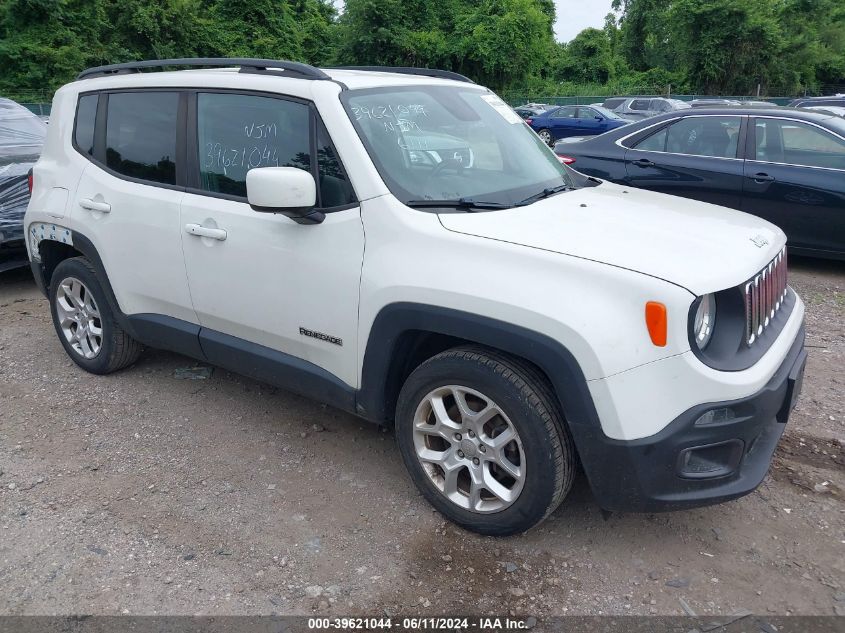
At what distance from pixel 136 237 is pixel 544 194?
221 cm

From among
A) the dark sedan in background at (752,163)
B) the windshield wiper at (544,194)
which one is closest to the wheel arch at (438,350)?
the windshield wiper at (544,194)

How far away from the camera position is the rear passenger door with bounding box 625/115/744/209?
6.87 metres

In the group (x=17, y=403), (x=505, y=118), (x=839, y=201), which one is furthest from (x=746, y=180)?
(x=17, y=403)

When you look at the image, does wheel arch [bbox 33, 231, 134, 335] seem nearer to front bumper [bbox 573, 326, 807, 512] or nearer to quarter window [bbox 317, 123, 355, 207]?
quarter window [bbox 317, 123, 355, 207]

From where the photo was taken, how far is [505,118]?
152 inches

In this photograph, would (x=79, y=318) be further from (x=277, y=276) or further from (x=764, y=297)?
(x=764, y=297)

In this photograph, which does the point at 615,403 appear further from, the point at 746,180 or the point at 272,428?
the point at 746,180

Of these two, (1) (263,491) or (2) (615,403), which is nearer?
(2) (615,403)

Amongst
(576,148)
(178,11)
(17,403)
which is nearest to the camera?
(17,403)

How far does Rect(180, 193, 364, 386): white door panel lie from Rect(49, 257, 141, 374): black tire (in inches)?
37.7

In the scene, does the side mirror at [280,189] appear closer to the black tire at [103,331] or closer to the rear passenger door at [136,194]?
the rear passenger door at [136,194]

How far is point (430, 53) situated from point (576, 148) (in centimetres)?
3272

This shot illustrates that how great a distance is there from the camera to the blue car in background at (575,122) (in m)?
20.4

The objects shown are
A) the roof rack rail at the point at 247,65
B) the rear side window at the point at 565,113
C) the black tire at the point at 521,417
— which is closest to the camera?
the black tire at the point at 521,417
